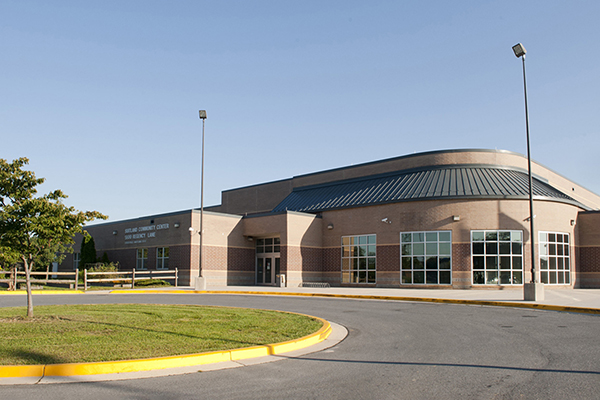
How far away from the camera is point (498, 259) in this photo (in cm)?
2931

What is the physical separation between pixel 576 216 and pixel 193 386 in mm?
32671

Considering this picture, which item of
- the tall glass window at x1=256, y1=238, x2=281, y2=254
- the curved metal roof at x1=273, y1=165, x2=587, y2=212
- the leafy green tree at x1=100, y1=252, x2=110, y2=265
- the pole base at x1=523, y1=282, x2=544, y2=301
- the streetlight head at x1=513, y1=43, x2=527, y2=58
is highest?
the streetlight head at x1=513, y1=43, x2=527, y2=58

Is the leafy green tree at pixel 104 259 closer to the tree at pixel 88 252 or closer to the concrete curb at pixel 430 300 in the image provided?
the tree at pixel 88 252

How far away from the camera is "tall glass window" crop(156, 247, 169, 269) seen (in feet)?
118

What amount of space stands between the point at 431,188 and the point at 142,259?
2207 centimetres

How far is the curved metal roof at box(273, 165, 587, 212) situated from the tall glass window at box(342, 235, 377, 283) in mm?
2421

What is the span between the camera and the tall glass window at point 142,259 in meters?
38.0

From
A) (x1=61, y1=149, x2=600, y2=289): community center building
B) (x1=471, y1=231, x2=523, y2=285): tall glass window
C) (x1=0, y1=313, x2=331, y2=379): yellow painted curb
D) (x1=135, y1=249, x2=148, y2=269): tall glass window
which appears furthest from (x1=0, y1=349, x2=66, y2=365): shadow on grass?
(x1=135, y1=249, x2=148, y2=269): tall glass window

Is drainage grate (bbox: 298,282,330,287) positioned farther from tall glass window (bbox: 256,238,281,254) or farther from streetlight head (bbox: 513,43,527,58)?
streetlight head (bbox: 513,43,527,58)

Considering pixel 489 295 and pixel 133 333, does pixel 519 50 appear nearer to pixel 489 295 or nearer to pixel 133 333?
pixel 489 295

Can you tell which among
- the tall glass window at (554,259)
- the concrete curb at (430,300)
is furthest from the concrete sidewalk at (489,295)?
the tall glass window at (554,259)

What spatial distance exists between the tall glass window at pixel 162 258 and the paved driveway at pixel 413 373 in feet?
85.7

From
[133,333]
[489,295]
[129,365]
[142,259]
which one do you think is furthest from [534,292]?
[142,259]

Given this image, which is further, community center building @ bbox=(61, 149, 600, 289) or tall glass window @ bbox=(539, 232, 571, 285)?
tall glass window @ bbox=(539, 232, 571, 285)
